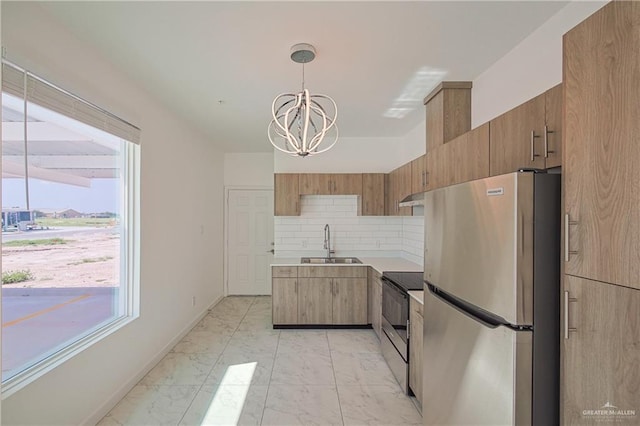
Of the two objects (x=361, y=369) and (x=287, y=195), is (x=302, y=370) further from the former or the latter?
(x=287, y=195)

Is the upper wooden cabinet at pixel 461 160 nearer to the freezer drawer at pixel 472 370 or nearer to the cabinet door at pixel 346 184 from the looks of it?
the freezer drawer at pixel 472 370

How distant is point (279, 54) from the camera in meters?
2.21

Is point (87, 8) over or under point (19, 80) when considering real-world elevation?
over

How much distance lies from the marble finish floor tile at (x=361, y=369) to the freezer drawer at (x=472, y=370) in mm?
937

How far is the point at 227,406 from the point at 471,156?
2607mm

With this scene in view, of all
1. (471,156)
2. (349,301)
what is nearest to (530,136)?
(471,156)

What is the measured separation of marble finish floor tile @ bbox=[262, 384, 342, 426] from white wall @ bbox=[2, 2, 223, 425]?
1.24 metres

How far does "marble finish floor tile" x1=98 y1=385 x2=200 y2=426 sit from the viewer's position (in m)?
2.26

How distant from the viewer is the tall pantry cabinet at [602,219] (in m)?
0.90

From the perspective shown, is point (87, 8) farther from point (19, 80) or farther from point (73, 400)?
point (73, 400)

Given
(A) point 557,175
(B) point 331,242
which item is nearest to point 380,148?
(B) point 331,242

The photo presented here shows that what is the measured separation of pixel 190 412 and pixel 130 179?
6.57 ft

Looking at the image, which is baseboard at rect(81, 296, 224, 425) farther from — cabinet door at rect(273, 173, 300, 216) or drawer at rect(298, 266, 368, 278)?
cabinet door at rect(273, 173, 300, 216)

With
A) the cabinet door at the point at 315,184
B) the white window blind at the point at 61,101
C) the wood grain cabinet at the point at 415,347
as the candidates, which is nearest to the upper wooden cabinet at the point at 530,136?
the wood grain cabinet at the point at 415,347
